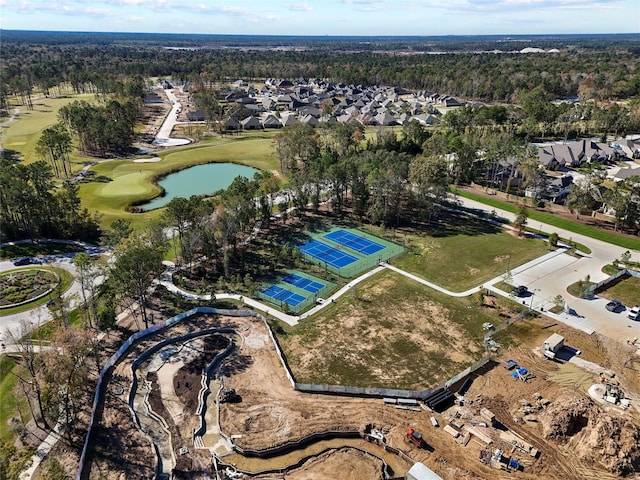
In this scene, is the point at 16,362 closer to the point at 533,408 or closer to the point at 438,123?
the point at 533,408

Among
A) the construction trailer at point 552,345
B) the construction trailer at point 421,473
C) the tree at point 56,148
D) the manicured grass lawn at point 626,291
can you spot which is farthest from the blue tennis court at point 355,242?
the tree at point 56,148

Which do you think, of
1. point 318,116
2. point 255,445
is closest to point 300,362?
point 255,445

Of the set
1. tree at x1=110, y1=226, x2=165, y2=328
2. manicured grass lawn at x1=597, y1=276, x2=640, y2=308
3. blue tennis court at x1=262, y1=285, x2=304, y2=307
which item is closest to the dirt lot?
tree at x1=110, y1=226, x2=165, y2=328

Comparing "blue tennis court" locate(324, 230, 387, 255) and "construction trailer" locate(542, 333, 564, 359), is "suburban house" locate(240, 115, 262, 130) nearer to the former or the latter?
"blue tennis court" locate(324, 230, 387, 255)

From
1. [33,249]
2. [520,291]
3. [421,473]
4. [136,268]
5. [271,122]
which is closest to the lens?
[421,473]

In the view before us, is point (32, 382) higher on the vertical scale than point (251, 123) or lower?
lower

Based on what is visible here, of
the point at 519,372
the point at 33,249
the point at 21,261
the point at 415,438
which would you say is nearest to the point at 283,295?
the point at 415,438

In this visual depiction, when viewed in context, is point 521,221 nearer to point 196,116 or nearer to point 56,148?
point 56,148

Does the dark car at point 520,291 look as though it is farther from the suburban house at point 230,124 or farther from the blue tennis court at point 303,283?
the suburban house at point 230,124
